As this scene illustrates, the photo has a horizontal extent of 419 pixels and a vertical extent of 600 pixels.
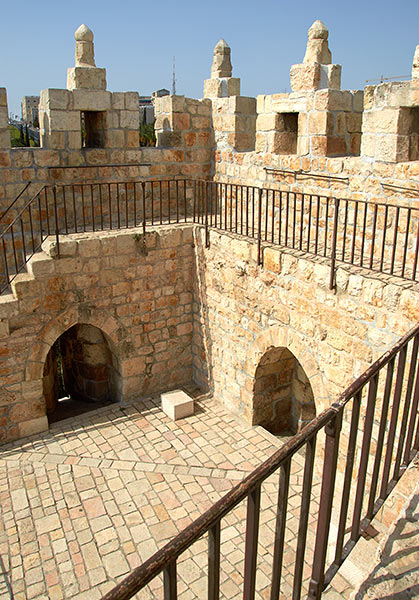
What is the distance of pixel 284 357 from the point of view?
7707mm

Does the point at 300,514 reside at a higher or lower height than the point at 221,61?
lower

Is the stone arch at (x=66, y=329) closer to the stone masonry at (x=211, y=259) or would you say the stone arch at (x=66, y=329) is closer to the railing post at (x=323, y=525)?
the stone masonry at (x=211, y=259)

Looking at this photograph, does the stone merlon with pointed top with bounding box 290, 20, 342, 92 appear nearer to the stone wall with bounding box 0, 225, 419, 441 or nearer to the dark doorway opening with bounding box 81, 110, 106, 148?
the stone wall with bounding box 0, 225, 419, 441

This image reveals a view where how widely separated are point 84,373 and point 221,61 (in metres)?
6.08

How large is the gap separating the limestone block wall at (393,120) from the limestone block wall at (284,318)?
5.50 ft

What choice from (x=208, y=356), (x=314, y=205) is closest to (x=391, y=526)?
(x=314, y=205)

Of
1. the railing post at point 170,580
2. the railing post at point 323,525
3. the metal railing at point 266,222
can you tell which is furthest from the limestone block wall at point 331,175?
the railing post at point 170,580

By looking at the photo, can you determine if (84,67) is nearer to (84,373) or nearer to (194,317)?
Result: (194,317)

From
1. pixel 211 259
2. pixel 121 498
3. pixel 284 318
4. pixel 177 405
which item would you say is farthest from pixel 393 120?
pixel 121 498

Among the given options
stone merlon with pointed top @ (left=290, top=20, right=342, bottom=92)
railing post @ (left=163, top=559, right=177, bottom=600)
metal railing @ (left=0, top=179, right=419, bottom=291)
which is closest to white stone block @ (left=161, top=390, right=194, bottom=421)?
metal railing @ (left=0, top=179, right=419, bottom=291)

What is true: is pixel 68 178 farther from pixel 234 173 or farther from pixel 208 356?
pixel 208 356

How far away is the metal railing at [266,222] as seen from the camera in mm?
5766

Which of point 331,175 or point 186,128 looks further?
point 186,128

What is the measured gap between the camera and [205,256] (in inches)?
320
